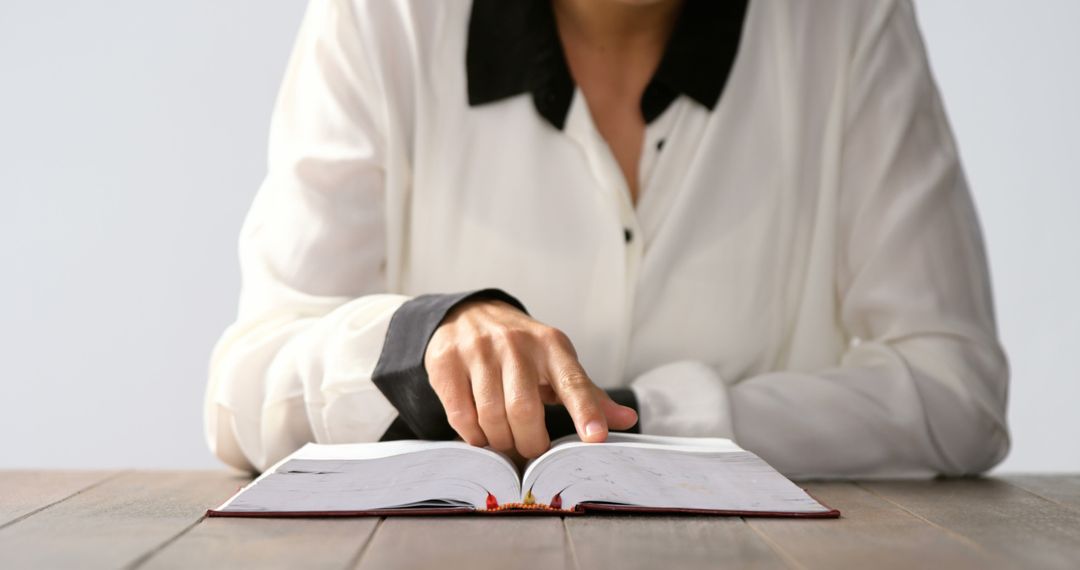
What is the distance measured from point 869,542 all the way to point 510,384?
31 cm

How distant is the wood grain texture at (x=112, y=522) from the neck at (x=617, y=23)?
2.39 ft

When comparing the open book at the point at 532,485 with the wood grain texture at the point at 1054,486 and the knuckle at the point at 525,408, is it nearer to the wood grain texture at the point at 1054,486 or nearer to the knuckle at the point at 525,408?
the knuckle at the point at 525,408

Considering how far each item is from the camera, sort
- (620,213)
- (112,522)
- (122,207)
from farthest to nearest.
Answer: (122,207), (620,213), (112,522)

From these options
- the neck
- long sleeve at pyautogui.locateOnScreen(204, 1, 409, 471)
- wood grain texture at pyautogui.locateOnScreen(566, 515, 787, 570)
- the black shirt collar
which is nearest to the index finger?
wood grain texture at pyautogui.locateOnScreen(566, 515, 787, 570)

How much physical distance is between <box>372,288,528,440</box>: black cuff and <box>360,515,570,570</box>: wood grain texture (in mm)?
210

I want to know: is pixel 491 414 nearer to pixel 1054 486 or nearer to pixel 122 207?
pixel 1054 486

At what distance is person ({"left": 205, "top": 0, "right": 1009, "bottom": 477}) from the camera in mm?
1310

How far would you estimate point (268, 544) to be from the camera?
708mm

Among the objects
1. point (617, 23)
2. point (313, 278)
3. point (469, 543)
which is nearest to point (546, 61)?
point (617, 23)

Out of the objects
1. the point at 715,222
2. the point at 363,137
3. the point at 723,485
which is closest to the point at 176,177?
the point at 363,137

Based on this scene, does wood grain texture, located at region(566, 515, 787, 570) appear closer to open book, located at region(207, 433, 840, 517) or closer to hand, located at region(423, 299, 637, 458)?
open book, located at region(207, 433, 840, 517)

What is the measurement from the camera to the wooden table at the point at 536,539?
67 cm

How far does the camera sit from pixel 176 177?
2.74 meters

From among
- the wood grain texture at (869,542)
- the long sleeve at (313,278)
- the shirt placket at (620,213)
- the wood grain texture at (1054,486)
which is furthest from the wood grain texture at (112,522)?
the wood grain texture at (1054,486)
